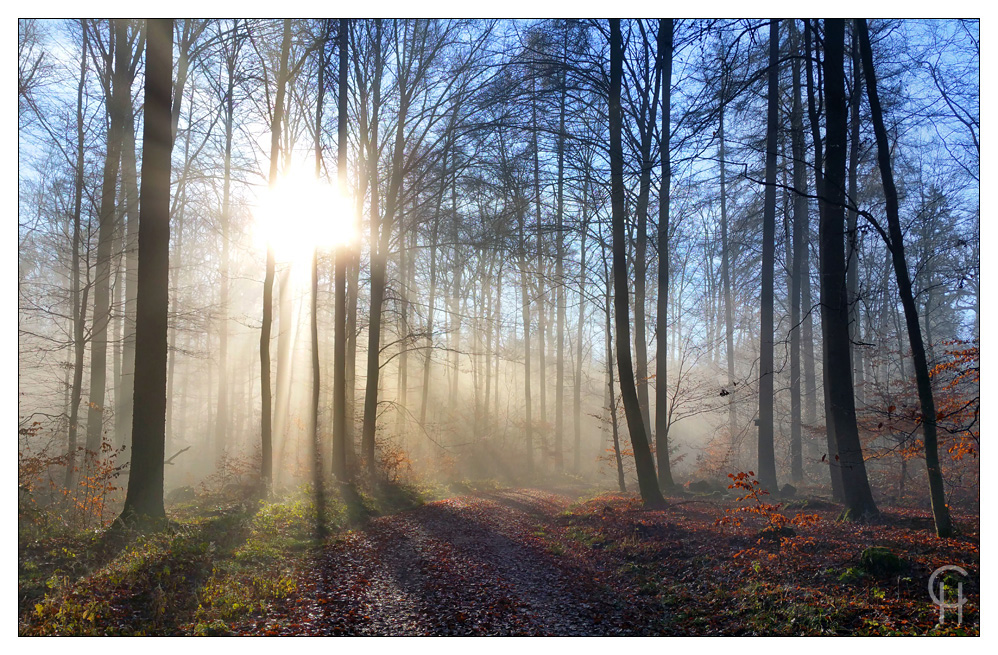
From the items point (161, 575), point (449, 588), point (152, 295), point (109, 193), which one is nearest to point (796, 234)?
point (449, 588)

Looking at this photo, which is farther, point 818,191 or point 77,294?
point 77,294

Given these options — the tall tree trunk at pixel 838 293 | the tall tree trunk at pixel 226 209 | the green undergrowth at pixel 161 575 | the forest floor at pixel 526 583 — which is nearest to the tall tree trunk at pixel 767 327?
the tall tree trunk at pixel 838 293

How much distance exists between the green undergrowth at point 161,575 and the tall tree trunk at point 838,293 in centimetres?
769

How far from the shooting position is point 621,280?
32.9 ft

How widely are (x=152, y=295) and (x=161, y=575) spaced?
408 cm

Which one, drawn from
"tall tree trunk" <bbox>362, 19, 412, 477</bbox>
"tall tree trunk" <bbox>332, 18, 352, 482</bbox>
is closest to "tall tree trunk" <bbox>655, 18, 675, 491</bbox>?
"tall tree trunk" <bbox>362, 19, 412, 477</bbox>

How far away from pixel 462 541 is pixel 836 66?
350 inches

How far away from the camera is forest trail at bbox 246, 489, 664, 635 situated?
4695mm

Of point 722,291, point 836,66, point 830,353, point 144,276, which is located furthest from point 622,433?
point 144,276

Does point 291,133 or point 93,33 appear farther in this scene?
point 291,133

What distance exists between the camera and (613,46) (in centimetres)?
999

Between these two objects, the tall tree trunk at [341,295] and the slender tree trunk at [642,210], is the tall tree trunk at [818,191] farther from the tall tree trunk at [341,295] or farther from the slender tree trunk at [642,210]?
the tall tree trunk at [341,295]

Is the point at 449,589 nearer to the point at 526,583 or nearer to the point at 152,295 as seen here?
the point at 526,583
